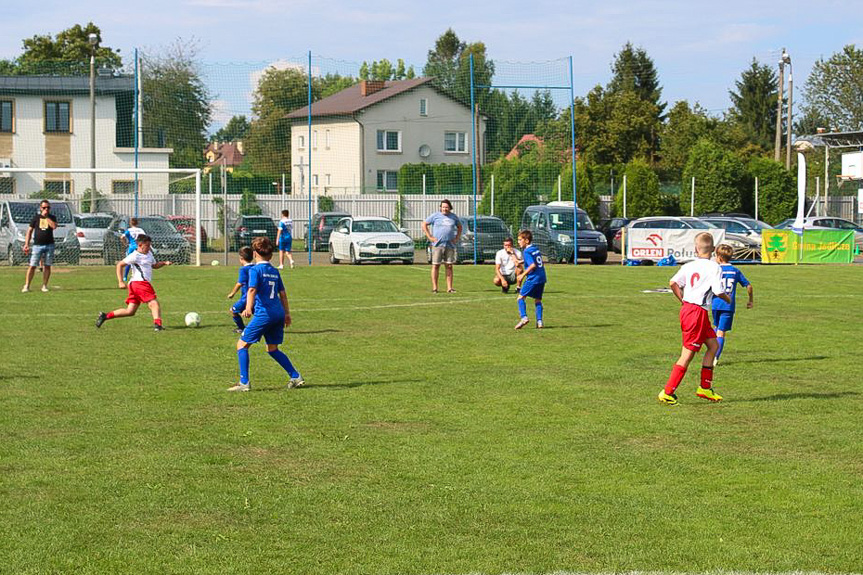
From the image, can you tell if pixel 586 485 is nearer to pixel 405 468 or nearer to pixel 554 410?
pixel 405 468

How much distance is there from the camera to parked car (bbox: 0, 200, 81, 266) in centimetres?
3366

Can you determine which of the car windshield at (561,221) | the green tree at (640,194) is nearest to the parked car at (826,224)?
A: the green tree at (640,194)

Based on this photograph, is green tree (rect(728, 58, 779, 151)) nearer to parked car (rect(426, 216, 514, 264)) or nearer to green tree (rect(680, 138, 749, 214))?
green tree (rect(680, 138, 749, 214))

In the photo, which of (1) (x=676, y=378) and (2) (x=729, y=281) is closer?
(1) (x=676, y=378)

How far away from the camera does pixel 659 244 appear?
36.6 meters

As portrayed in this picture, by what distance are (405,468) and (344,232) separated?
29.4 metres

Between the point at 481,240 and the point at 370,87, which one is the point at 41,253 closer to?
the point at 481,240

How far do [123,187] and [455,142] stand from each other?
13.2m

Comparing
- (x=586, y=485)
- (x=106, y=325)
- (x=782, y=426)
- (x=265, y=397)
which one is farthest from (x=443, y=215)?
(x=586, y=485)

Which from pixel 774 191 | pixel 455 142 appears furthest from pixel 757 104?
pixel 455 142

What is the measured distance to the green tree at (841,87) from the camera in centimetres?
8069

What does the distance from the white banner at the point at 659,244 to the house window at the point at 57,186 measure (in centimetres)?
2105

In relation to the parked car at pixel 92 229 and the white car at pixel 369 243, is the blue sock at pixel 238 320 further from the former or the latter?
the white car at pixel 369 243

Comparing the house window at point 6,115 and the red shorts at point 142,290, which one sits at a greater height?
the house window at point 6,115
